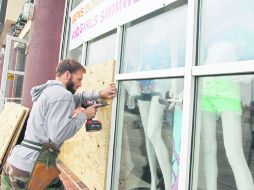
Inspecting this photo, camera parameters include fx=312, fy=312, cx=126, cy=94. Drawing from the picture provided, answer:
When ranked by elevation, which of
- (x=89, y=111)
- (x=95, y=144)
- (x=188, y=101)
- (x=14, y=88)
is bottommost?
(x=95, y=144)

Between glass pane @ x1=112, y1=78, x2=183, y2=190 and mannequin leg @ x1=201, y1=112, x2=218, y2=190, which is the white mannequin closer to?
glass pane @ x1=112, y1=78, x2=183, y2=190

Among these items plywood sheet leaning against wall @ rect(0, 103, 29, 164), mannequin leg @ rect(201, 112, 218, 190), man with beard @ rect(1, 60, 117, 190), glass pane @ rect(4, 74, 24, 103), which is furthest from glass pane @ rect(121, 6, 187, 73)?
glass pane @ rect(4, 74, 24, 103)

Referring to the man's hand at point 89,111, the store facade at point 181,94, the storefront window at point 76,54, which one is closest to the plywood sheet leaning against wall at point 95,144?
the store facade at point 181,94

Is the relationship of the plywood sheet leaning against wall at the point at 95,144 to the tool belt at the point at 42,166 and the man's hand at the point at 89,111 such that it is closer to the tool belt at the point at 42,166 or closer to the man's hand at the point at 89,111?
the man's hand at the point at 89,111

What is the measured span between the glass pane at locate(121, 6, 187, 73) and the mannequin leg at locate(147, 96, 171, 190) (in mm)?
330

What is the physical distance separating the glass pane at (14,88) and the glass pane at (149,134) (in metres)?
4.32

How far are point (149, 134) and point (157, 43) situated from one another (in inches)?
30.1

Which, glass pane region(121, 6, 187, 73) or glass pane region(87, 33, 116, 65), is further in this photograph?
glass pane region(87, 33, 116, 65)

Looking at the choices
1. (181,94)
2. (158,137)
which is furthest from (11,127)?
(181,94)

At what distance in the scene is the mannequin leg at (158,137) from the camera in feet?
7.80

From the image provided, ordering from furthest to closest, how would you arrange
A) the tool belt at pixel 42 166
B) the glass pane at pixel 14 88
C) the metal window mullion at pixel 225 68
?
1. the glass pane at pixel 14 88
2. the tool belt at pixel 42 166
3. the metal window mullion at pixel 225 68

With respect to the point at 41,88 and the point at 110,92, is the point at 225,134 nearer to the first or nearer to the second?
the point at 110,92

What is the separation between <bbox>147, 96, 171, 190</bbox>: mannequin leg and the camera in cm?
238

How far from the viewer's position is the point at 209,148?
200 cm
